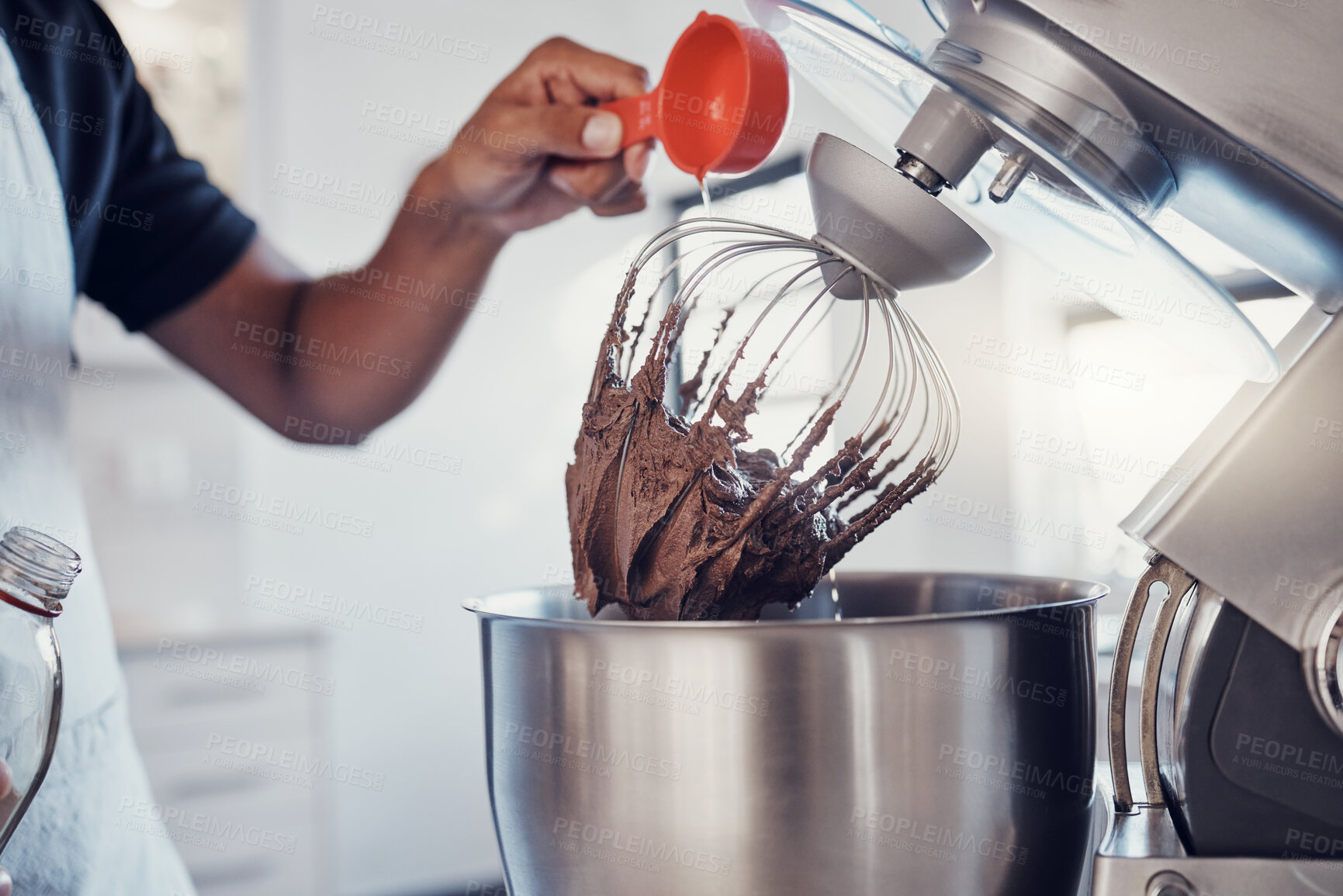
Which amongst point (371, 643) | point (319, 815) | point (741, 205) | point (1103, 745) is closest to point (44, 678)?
point (1103, 745)

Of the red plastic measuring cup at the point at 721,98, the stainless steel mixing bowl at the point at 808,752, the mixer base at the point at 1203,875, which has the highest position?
the red plastic measuring cup at the point at 721,98

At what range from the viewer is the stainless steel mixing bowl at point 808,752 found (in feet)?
1.00

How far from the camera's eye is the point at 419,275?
700mm

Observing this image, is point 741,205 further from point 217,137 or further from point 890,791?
point 890,791

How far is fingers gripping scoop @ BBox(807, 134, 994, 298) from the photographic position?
32 centimetres

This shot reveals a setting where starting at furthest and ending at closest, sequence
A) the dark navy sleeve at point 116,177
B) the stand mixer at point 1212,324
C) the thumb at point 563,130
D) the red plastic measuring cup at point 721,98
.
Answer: the dark navy sleeve at point 116,177
the thumb at point 563,130
the red plastic measuring cup at point 721,98
the stand mixer at point 1212,324

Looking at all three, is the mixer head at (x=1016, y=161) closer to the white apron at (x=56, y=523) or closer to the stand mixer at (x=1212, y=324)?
the stand mixer at (x=1212, y=324)

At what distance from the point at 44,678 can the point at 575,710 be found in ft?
0.69

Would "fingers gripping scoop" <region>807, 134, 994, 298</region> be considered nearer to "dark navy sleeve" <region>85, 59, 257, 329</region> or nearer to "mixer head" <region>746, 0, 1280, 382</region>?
"mixer head" <region>746, 0, 1280, 382</region>

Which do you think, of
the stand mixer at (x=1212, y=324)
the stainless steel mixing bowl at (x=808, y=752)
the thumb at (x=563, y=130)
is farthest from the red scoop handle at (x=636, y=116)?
the stainless steel mixing bowl at (x=808, y=752)

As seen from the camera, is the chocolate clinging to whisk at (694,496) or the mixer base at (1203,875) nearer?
the mixer base at (1203,875)

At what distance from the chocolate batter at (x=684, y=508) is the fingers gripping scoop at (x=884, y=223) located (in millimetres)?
94

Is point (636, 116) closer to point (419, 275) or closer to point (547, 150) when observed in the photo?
point (547, 150)

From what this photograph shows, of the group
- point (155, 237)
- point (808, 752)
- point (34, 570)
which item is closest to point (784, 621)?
point (808, 752)
